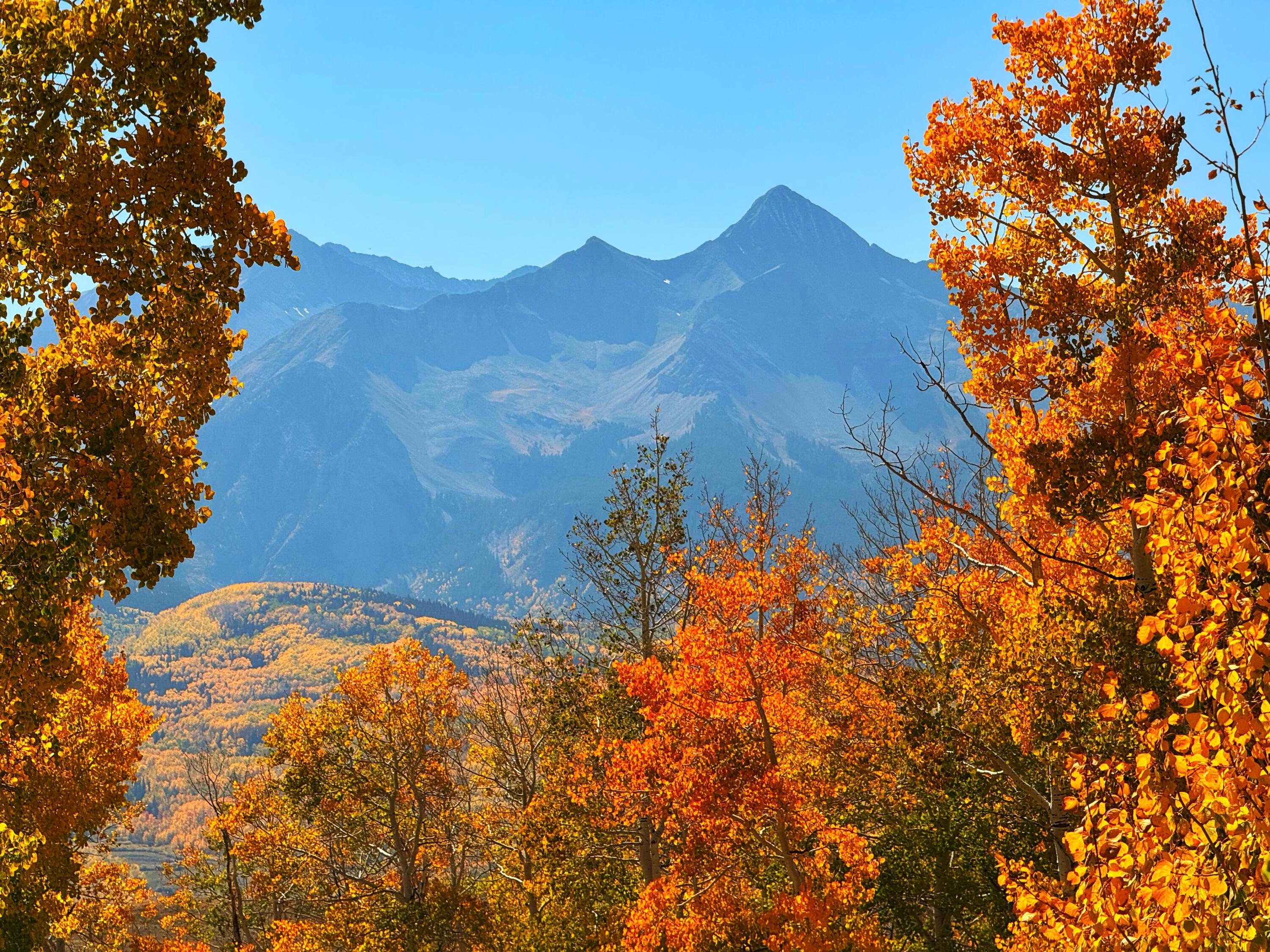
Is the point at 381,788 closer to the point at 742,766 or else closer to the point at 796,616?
the point at 742,766

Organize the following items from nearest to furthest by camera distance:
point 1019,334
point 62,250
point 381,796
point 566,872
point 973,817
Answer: point 62,250
point 1019,334
point 973,817
point 566,872
point 381,796

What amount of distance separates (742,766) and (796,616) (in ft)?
10.4

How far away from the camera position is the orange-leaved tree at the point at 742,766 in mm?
15094

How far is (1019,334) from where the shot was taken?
10.1 m

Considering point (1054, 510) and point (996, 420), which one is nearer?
point (1054, 510)

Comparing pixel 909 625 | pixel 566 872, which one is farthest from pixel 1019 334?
pixel 566 872

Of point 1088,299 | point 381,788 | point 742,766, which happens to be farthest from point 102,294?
point 381,788

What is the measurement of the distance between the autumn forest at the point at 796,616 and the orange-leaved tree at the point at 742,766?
9 cm

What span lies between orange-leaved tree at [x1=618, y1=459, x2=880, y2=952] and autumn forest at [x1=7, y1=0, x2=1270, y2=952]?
89mm

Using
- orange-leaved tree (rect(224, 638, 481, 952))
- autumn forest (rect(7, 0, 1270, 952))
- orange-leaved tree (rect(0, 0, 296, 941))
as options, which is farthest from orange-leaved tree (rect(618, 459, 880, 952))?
orange-leaved tree (rect(0, 0, 296, 941))

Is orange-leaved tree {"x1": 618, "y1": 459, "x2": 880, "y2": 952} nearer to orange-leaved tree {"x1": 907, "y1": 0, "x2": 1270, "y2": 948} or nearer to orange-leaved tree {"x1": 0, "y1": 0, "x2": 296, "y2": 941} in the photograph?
orange-leaved tree {"x1": 907, "y1": 0, "x2": 1270, "y2": 948}

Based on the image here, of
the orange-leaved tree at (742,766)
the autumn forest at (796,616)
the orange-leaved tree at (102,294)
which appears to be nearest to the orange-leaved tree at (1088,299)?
the autumn forest at (796,616)

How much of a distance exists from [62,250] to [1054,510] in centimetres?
970

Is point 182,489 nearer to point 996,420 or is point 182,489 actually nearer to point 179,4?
point 179,4
